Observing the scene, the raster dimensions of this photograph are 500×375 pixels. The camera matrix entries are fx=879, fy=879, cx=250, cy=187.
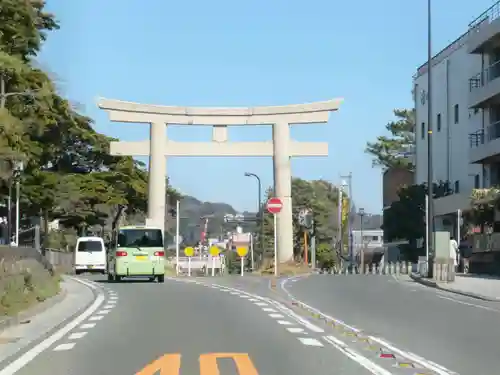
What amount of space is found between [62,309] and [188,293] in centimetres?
651

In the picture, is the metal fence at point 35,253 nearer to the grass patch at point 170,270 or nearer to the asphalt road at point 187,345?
the asphalt road at point 187,345

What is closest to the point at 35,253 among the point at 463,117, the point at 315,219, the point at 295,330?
the point at 295,330

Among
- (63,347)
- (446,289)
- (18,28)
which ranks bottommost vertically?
(63,347)

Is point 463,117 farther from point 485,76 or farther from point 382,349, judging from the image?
point 382,349

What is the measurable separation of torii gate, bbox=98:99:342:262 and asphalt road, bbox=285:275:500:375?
65.7 ft

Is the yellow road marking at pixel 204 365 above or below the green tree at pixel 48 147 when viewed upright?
below

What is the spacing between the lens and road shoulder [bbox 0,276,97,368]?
13.0 m

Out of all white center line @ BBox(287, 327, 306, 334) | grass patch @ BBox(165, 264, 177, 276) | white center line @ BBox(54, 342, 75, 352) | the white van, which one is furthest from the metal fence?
white center line @ BBox(287, 327, 306, 334)

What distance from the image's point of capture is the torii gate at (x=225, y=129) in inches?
1950

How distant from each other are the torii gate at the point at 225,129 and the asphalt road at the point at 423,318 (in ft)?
65.7

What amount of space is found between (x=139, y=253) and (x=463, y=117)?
29813 millimetres

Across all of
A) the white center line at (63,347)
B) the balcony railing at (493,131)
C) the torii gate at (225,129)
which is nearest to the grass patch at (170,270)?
the torii gate at (225,129)

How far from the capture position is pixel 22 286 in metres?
19.8

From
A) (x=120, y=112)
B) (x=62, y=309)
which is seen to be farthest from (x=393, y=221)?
(x=62, y=309)
